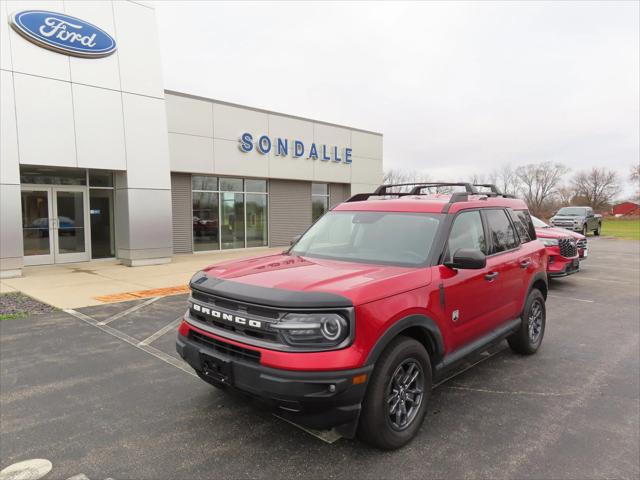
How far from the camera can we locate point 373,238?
4.25 meters

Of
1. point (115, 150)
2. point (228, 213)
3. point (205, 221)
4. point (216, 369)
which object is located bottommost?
point (216, 369)

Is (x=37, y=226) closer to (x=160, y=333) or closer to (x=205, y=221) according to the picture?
(x=205, y=221)

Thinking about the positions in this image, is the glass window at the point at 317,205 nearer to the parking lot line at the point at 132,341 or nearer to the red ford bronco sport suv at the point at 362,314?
the parking lot line at the point at 132,341

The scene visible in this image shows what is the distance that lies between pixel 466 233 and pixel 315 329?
2116mm

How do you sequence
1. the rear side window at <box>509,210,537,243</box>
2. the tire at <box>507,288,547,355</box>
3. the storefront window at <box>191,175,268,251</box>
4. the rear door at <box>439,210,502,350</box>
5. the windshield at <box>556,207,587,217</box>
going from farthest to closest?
1. the windshield at <box>556,207,587,217</box>
2. the storefront window at <box>191,175,268,251</box>
3. the rear side window at <box>509,210,537,243</box>
4. the tire at <box>507,288,547,355</box>
5. the rear door at <box>439,210,502,350</box>

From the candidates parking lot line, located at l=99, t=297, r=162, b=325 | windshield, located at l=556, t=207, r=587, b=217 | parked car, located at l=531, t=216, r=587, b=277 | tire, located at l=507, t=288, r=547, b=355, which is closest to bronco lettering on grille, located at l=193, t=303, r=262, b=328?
tire, located at l=507, t=288, r=547, b=355

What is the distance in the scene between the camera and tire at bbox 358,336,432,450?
3.04m

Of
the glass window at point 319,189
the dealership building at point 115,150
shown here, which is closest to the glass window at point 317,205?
the glass window at point 319,189

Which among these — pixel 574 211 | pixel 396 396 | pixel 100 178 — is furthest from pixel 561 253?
pixel 574 211

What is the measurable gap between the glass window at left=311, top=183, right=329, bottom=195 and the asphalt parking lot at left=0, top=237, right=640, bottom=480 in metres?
15.6

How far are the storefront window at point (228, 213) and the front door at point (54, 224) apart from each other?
4009 mm

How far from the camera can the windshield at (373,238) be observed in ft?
12.8

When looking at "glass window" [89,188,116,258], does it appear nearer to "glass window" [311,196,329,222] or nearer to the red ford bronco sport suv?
"glass window" [311,196,329,222]

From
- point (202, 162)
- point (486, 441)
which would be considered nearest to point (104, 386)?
point (486, 441)
